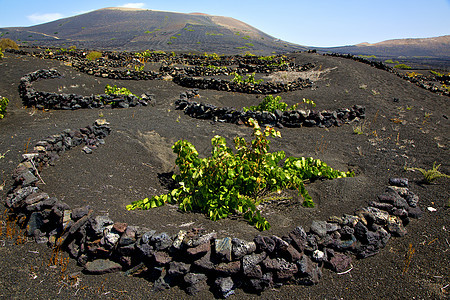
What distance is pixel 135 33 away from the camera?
266 feet

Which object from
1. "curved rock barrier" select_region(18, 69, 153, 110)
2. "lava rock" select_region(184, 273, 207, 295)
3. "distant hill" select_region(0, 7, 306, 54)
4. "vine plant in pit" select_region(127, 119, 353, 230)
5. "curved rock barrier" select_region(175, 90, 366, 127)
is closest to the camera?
"lava rock" select_region(184, 273, 207, 295)

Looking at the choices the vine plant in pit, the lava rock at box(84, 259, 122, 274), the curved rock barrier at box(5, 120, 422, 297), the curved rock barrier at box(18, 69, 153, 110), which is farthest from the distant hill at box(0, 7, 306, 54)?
the lava rock at box(84, 259, 122, 274)

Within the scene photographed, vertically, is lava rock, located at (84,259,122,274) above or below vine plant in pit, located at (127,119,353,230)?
below

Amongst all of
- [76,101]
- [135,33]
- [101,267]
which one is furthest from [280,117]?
[135,33]

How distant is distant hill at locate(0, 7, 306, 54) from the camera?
64188 millimetres

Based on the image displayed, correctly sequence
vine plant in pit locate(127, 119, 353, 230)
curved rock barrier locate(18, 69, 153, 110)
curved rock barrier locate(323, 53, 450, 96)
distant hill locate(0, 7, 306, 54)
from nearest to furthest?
vine plant in pit locate(127, 119, 353, 230), curved rock barrier locate(18, 69, 153, 110), curved rock barrier locate(323, 53, 450, 96), distant hill locate(0, 7, 306, 54)

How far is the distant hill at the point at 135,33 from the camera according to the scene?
6419 centimetres

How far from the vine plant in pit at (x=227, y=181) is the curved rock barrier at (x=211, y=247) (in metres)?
0.65

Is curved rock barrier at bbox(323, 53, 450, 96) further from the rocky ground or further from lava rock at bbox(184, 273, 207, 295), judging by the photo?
lava rock at bbox(184, 273, 207, 295)

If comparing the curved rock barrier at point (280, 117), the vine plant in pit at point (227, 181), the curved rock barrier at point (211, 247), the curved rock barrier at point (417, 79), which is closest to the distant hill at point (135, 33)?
the curved rock barrier at point (417, 79)

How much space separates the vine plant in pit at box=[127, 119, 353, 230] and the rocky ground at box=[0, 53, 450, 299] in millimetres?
216

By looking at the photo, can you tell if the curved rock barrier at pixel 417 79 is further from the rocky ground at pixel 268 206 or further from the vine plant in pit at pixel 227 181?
the vine plant in pit at pixel 227 181

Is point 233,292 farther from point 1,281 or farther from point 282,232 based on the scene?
point 1,281

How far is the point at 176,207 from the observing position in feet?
15.6
